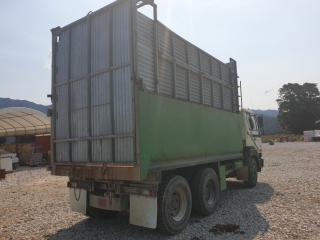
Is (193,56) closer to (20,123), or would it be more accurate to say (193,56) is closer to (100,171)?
(100,171)

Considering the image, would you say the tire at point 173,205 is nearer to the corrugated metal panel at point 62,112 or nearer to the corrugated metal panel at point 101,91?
the corrugated metal panel at point 101,91

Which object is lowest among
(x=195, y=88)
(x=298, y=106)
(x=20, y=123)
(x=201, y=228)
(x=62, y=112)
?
(x=201, y=228)

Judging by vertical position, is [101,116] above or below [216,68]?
below

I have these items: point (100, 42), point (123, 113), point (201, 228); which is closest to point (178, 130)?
point (123, 113)

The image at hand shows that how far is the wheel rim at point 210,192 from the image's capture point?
8.98 metres

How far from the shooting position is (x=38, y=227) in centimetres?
809

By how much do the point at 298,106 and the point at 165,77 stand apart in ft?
263

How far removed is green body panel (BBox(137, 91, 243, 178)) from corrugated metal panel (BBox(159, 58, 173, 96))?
0.26 meters

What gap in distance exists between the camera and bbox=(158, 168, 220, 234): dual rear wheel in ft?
23.0

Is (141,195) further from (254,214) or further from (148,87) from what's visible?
(254,214)

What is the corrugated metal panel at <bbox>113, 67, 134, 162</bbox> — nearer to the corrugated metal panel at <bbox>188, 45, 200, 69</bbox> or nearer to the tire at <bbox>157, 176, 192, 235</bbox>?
the tire at <bbox>157, 176, 192, 235</bbox>

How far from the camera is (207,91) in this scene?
977 cm

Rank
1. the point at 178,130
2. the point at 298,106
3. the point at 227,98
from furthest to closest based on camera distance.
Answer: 1. the point at 298,106
2. the point at 227,98
3. the point at 178,130

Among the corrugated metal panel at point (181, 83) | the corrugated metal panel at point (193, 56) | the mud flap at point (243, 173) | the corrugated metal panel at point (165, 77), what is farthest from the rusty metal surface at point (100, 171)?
the mud flap at point (243, 173)
